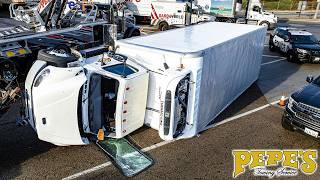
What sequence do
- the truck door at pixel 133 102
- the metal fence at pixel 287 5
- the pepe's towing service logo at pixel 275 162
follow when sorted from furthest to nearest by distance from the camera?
the metal fence at pixel 287 5, the truck door at pixel 133 102, the pepe's towing service logo at pixel 275 162

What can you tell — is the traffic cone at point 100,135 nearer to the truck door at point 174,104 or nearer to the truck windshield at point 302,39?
the truck door at point 174,104

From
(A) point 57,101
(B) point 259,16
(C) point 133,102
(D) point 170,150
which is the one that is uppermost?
(B) point 259,16

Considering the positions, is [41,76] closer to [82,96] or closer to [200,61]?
[82,96]

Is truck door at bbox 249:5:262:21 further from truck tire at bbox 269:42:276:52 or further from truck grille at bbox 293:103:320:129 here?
truck grille at bbox 293:103:320:129

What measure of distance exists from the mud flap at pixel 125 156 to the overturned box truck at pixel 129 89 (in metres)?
0.27

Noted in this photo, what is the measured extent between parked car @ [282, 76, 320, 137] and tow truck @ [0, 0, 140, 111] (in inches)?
276

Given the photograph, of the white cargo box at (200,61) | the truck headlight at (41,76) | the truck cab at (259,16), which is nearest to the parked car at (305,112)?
the white cargo box at (200,61)

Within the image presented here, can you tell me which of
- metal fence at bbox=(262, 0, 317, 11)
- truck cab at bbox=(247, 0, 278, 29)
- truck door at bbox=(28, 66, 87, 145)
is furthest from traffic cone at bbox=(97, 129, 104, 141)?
metal fence at bbox=(262, 0, 317, 11)

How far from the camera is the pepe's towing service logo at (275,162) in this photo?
6.61 meters

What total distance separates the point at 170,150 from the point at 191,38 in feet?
10.9

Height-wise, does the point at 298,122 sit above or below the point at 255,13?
below

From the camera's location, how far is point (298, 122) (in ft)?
25.2

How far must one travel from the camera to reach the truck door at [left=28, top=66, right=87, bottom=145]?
20.3 feet

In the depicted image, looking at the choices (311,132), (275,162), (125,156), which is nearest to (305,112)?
(311,132)
